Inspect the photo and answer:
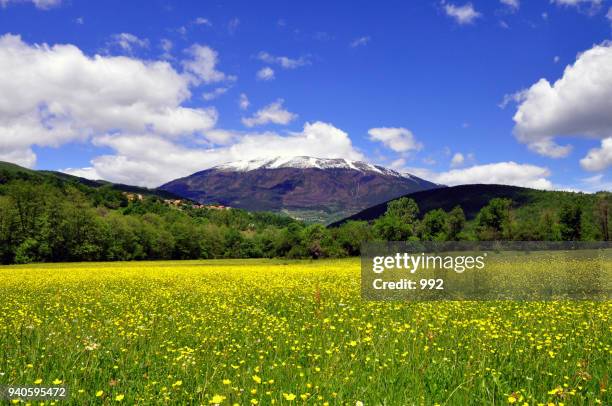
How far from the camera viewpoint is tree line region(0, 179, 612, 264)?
78.6 meters

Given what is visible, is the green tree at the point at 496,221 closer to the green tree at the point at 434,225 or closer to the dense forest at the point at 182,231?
the dense forest at the point at 182,231

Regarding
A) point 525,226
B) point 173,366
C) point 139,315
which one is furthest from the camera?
point 525,226

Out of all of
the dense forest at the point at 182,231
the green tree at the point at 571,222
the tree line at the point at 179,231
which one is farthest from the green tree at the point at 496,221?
the green tree at the point at 571,222

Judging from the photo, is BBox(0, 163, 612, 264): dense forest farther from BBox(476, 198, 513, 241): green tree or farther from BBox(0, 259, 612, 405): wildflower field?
BBox(0, 259, 612, 405): wildflower field

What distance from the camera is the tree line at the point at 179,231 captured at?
78562 millimetres

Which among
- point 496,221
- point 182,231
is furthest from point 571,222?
point 182,231

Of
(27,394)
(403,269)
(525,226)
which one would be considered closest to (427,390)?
(27,394)

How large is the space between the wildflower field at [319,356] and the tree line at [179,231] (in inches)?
3081

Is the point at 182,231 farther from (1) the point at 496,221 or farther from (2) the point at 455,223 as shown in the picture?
(1) the point at 496,221

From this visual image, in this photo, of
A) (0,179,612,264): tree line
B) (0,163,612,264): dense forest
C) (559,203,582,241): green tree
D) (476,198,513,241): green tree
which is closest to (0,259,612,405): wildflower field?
(0,163,612,264): dense forest

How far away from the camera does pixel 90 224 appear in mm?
87438

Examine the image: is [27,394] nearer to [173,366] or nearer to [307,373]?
[173,366]

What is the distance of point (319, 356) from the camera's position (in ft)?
21.6

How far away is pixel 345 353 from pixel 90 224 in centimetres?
9214
